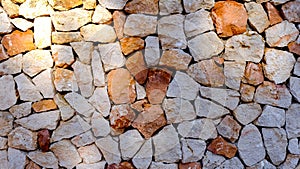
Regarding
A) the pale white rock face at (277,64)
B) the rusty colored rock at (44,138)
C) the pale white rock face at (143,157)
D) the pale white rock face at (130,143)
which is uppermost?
the pale white rock face at (277,64)

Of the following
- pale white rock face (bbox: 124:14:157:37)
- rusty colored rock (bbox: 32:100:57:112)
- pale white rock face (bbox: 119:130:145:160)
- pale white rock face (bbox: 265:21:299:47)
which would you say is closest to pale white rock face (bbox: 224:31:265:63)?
pale white rock face (bbox: 265:21:299:47)

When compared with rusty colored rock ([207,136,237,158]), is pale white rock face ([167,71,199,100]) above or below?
above

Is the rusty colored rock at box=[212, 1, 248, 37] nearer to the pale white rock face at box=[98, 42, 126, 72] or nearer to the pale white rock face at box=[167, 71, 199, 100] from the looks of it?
the pale white rock face at box=[167, 71, 199, 100]

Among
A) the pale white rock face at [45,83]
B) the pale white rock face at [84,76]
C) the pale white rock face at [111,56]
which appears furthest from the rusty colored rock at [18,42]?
the pale white rock face at [111,56]

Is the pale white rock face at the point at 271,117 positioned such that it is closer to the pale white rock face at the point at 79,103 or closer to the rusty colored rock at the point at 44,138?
the pale white rock face at the point at 79,103

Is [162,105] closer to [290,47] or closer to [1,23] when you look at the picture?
[290,47]

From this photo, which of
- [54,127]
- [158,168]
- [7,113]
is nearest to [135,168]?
[158,168]
